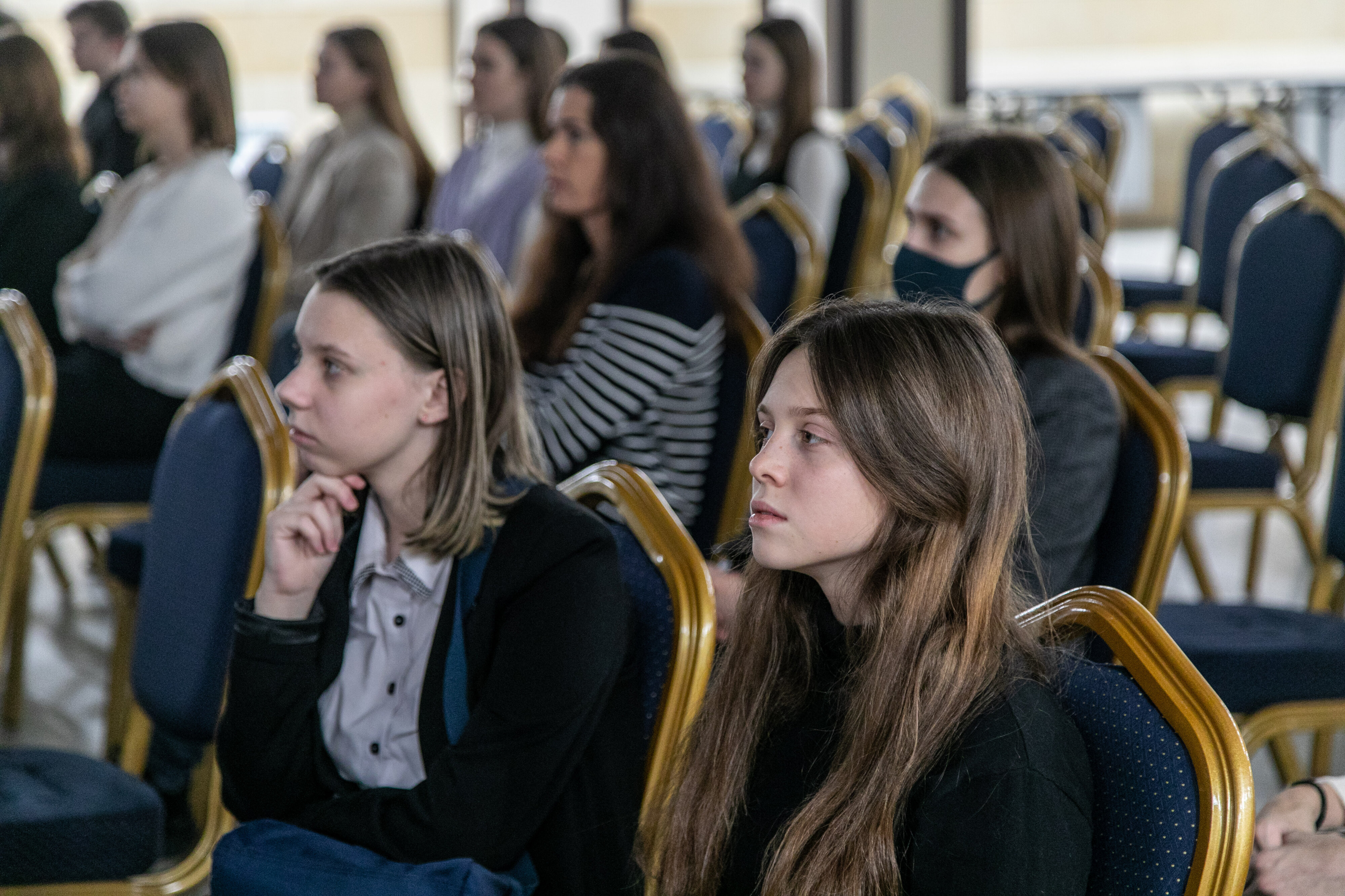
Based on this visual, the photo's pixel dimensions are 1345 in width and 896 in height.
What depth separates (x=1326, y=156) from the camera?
885 centimetres

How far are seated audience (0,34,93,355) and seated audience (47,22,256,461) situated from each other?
17cm

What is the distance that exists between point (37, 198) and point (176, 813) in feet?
6.33

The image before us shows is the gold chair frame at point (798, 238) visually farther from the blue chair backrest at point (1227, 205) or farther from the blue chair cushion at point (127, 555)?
the blue chair backrest at point (1227, 205)

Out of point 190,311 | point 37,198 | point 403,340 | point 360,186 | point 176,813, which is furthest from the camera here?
point 360,186

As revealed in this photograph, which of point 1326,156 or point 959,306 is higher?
point 959,306

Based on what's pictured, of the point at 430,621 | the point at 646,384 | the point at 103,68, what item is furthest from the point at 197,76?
the point at 103,68

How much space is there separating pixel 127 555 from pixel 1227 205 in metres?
3.29

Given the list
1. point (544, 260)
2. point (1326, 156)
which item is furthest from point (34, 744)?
point (1326, 156)

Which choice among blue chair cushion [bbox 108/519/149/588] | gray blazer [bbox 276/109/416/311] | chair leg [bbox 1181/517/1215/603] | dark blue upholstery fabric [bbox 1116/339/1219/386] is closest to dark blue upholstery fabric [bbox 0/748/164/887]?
blue chair cushion [bbox 108/519/149/588]

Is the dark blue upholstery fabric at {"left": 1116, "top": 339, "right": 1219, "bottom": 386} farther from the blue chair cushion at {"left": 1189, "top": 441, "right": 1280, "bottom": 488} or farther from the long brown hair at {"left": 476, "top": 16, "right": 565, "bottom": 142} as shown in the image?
the long brown hair at {"left": 476, "top": 16, "right": 565, "bottom": 142}

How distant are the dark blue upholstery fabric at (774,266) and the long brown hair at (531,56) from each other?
1.06 metres

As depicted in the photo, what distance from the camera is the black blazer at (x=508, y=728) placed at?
1.44 m

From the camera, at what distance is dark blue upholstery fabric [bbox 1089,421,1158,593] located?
1.90m

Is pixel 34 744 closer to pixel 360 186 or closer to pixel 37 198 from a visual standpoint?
pixel 37 198
